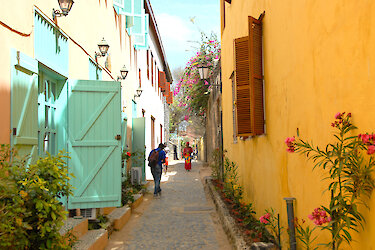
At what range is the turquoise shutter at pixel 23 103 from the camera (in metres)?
4.41

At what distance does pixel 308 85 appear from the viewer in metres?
3.48

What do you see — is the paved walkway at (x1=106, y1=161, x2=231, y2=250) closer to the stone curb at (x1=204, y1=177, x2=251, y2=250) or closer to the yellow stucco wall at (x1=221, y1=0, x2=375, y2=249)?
the stone curb at (x1=204, y1=177, x2=251, y2=250)

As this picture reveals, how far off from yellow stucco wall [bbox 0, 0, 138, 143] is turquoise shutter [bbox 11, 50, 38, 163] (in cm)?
10

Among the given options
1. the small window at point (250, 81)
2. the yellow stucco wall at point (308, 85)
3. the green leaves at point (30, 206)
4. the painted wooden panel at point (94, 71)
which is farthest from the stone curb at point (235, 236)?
the painted wooden panel at point (94, 71)

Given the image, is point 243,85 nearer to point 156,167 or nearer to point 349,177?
point 349,177

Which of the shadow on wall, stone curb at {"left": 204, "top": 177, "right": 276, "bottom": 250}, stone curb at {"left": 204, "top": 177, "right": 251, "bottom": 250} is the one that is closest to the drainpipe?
stone curb at {"left": 204, "top": 177, "right": 276, "bottom": 250}

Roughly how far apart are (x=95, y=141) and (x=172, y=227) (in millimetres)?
2091

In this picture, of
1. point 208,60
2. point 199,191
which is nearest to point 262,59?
point 199,191

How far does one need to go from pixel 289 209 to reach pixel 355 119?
60.8 inches

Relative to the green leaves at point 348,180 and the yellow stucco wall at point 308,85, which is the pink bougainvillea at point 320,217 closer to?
the green leaves at point 348,180

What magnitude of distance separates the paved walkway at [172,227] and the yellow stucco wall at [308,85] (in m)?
1.11

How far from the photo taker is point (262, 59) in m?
5.58

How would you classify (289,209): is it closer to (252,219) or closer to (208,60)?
(252,219)

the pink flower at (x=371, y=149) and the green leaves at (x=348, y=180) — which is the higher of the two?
the pink flower at (x=371, y=149)
